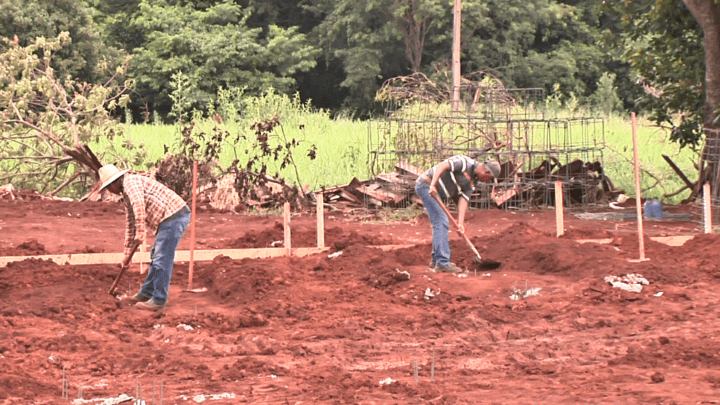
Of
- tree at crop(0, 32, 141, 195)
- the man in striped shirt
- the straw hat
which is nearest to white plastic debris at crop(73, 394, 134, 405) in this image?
the straw hat

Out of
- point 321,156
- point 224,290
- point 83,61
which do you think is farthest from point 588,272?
point 83,61

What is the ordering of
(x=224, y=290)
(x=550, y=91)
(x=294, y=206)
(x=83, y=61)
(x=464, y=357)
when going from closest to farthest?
1. (x=464, y=357)
2. (x=224, y=290)
3. (x=294, y=206)
4. (x=83, y=61)
5. (x=550, y=91)

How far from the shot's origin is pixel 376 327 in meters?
7.89

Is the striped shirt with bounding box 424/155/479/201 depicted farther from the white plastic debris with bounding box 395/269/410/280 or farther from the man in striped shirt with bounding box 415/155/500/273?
the white plastic debris with bounding box 395/269/410/280

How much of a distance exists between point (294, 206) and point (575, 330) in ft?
26.7

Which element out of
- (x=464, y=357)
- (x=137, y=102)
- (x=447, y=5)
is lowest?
(x=464, y=357)

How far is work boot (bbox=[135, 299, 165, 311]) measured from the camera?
8.48 metres

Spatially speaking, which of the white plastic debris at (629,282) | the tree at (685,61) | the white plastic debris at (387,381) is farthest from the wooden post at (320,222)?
the tree at (685,61)

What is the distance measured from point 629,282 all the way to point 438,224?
1.98 m

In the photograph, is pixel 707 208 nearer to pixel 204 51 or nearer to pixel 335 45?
pixel 204 51

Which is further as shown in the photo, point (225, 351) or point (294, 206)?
point (294, 206)

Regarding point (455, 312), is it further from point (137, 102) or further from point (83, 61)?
point (137, 102)

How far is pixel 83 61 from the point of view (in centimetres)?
2750

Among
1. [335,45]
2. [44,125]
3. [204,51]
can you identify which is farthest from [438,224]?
[335,45]
